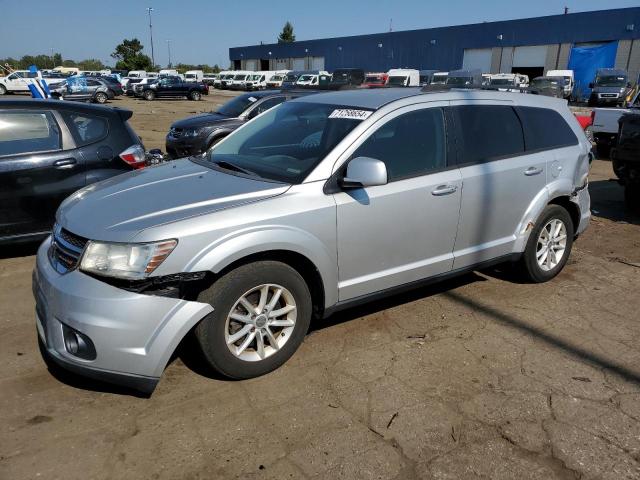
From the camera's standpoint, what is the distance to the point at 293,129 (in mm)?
4105

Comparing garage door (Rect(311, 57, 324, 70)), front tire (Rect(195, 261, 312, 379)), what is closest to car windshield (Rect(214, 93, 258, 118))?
front tire (Rect(195, 261, 312, 379))

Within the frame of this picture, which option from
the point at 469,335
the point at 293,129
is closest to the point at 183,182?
the point at 293,129

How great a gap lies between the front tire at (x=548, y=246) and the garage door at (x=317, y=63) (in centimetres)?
6501

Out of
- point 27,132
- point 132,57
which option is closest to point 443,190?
point 27,132

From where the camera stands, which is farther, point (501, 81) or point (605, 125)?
point (501, 81)

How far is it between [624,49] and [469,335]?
4258 centimetres

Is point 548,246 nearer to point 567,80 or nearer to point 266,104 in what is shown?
point 266,104

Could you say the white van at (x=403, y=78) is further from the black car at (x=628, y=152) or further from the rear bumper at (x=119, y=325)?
the rear bumper at (x=119, y=325)

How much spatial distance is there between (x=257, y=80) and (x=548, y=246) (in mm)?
51866

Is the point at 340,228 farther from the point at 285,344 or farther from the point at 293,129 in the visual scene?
the point at 293,129

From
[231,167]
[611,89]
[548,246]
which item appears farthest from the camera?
[611,89]

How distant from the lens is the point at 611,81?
95.5ft

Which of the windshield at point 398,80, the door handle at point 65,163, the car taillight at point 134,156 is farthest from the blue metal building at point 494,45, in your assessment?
the door handle at point 65,163

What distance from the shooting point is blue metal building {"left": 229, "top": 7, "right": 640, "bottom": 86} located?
38469 millimetres
